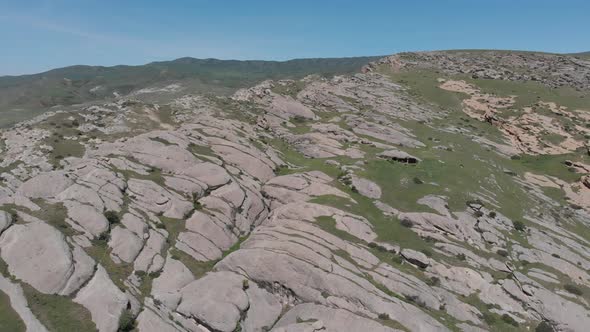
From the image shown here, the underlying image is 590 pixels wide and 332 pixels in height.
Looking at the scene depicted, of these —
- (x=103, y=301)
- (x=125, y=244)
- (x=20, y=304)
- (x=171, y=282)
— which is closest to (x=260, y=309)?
(x=171, y=282)

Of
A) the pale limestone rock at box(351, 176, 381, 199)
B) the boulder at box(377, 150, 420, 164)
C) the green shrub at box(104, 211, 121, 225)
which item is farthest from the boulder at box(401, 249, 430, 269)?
the green shrub at box(104, 211, 121, 225)

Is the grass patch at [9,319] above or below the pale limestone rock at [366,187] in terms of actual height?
above

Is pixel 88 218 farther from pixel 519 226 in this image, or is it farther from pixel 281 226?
pixel 519 226

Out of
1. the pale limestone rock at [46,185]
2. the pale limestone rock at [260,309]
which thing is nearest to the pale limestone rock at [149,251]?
the pale limestone rock at [260,309]

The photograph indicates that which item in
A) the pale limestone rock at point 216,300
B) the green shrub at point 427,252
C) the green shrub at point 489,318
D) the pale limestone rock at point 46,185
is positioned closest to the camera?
the pale limestone rock at point 216,300

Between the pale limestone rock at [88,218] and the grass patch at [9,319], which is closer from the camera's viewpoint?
the grass patch at [9,319]

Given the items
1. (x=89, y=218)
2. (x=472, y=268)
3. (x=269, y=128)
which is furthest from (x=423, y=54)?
(x=89, y=218)

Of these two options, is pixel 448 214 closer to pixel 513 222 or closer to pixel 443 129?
pixel 513 222

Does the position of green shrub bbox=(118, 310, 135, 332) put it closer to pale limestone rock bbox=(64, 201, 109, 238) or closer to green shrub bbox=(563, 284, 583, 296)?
pale limestone rock bbox=(64, 201, 109, 238)

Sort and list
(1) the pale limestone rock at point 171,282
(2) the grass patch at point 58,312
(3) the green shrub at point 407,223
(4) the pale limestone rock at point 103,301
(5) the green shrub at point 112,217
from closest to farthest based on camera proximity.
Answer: (2) the grass patch at point 58,312 < (4) the pale limestone rock at point 103,301 < (1) the pale limestone rock at point 171,282 < (5) the green shrub at point 112,217 < (3) the green shrub at point 407,223

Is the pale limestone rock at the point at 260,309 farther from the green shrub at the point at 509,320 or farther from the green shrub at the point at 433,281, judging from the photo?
the green shrub at the point at 509,320
